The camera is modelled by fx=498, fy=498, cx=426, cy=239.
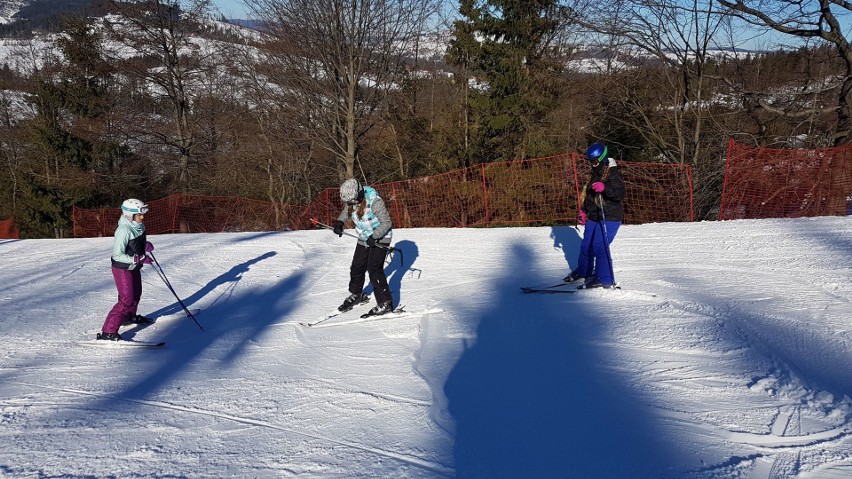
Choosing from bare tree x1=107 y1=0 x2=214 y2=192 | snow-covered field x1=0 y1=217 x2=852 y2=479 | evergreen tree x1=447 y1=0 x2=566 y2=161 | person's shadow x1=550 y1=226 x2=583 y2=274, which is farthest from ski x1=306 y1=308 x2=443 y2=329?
bare tree x1=107 y1=0 x2=214 y2=192

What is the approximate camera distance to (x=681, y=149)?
17.0m

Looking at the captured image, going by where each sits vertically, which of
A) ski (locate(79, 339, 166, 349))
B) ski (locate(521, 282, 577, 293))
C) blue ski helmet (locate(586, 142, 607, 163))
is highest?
blue ski helmet (locate(586, 142, 607, 163))

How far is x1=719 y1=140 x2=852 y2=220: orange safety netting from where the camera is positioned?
1058 centimetres

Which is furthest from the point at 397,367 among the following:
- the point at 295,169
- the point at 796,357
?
the point at 295,169

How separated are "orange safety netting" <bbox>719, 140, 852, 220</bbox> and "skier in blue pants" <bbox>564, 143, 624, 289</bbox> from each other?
6465mm

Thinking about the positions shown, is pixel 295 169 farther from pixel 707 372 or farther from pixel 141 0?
pixel 707 372

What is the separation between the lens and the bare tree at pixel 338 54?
14969 millimetres

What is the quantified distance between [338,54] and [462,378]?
1373 centimetres

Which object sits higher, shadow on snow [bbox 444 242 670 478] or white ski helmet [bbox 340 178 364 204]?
white ski helmet [bbox 340 178 364 204]

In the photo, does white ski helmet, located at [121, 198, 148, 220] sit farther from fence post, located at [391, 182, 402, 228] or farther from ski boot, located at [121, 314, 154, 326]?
fence post, located at [391, 182, 402, 228]

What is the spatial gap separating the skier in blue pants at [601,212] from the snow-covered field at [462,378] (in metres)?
0.33

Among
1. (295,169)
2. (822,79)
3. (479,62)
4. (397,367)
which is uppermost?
(479,62)

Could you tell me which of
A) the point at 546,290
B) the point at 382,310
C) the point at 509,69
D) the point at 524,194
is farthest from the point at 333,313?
the point at 509,69

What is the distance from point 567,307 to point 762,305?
1.91 m
